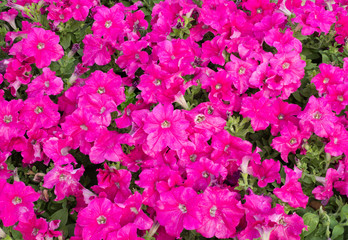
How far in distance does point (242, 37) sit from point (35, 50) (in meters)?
1.25

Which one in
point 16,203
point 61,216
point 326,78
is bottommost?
point 61,216

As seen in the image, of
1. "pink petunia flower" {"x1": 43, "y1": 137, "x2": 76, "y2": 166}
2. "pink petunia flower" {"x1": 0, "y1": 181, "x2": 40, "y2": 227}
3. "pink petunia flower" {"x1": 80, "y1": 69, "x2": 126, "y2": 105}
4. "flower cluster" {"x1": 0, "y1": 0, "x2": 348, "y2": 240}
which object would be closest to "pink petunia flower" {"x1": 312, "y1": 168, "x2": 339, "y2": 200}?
"flower cluster" {"x1": 0, "y1": 0, "x2": 348, "y2": 240}

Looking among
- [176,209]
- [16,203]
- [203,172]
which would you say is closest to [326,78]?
[203,172]

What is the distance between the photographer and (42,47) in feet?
7.14

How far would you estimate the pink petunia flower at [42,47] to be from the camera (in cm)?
212

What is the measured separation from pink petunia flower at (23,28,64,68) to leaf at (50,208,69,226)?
856 millimetres

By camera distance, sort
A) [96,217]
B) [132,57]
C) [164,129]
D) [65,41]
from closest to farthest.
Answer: [96,217]
[164,129]
[132,57]
[65,41]

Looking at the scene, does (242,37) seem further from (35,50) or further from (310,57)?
(35,50)

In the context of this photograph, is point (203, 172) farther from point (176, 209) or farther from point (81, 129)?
point (81, 129)

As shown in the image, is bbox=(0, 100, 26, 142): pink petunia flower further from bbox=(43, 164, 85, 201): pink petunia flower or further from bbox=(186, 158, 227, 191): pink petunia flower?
bbox=(186, 158, 227, 191): pink petunia flower

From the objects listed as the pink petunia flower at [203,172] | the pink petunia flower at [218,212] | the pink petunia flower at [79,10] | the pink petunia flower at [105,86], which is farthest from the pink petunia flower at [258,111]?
the pink petunia flower at [79,10]

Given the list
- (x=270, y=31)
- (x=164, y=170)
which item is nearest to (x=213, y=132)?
(x=164, y=170)

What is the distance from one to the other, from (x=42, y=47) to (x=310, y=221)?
1773mm

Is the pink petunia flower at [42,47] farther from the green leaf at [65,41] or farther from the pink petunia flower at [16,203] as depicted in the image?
the pink petunia flower at [16,203]
